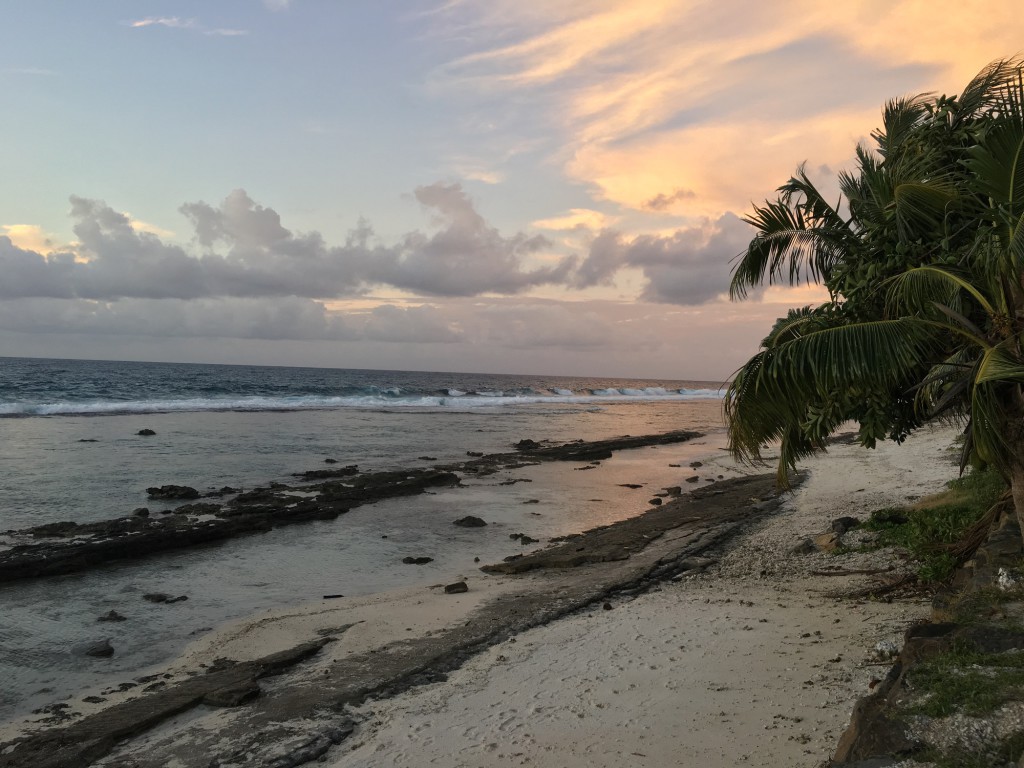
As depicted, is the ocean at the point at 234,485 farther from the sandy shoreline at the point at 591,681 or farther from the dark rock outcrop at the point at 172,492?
the sandy shoreline at the point at 591,681

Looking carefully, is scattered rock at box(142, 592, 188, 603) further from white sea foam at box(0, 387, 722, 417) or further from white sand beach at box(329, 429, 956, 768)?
white sea foam at box(0, 387, 722, 417)

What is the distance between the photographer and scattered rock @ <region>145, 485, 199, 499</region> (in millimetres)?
17766

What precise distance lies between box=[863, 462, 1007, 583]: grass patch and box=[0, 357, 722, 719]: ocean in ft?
21.3

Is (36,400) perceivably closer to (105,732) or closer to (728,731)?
(105,732)

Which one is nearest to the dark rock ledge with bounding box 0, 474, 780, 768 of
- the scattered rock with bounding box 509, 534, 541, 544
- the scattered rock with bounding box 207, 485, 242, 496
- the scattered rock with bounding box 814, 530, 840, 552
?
the scattered rock with bounding box 814, 530, 840, 552

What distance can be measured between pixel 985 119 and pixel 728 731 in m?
5.97

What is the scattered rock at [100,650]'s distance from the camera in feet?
26.5

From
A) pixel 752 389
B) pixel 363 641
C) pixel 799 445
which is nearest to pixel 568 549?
pixel 363 641

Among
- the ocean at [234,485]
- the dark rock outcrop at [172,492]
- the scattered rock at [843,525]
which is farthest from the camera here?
the dark rock outcrop at [172,492]

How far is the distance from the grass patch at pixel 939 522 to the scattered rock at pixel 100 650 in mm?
9673

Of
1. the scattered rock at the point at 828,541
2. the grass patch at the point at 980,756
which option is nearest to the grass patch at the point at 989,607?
the grass patch at the point at 980,756

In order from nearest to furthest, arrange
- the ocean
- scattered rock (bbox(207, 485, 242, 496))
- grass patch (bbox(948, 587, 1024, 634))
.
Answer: grass patch (bbox(948, 587, 1024, 634)) < the ocean < scattered rock (bbox(207, 485, 242, 496))

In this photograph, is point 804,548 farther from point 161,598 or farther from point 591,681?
point 161,598

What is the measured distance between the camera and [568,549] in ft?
42.1
